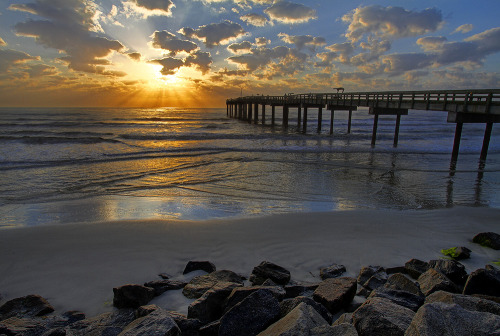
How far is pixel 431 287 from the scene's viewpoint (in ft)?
12.3

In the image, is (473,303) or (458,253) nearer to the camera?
(473,303)

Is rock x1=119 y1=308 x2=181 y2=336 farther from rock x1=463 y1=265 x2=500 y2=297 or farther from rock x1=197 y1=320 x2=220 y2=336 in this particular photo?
rock x1=463 y1=265 x2=500 y2=297

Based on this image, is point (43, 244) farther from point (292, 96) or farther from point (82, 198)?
point (292, 96)

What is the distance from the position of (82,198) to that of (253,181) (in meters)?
5.92

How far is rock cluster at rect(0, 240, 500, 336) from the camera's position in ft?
8.00

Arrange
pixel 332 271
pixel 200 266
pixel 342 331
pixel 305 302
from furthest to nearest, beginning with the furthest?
1. pixel 200 266
2. pixel 332 271
3. pixel 305 302
4. pixel 342 331

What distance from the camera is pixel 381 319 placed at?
2.68m

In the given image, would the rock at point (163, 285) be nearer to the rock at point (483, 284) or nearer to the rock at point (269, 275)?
Result: the rock at point (269, 275)

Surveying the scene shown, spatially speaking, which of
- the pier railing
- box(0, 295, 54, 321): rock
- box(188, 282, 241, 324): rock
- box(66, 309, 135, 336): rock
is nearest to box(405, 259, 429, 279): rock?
box(188, 282, 241, 324): rock

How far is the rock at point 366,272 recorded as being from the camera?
13.9ft

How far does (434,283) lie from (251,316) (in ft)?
8.13

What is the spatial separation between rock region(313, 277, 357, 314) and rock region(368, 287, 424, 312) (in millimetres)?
243

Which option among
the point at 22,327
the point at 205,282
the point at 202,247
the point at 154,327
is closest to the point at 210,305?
the point at 205,282

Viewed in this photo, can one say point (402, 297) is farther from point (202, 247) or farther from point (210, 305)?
point (202, 247)
